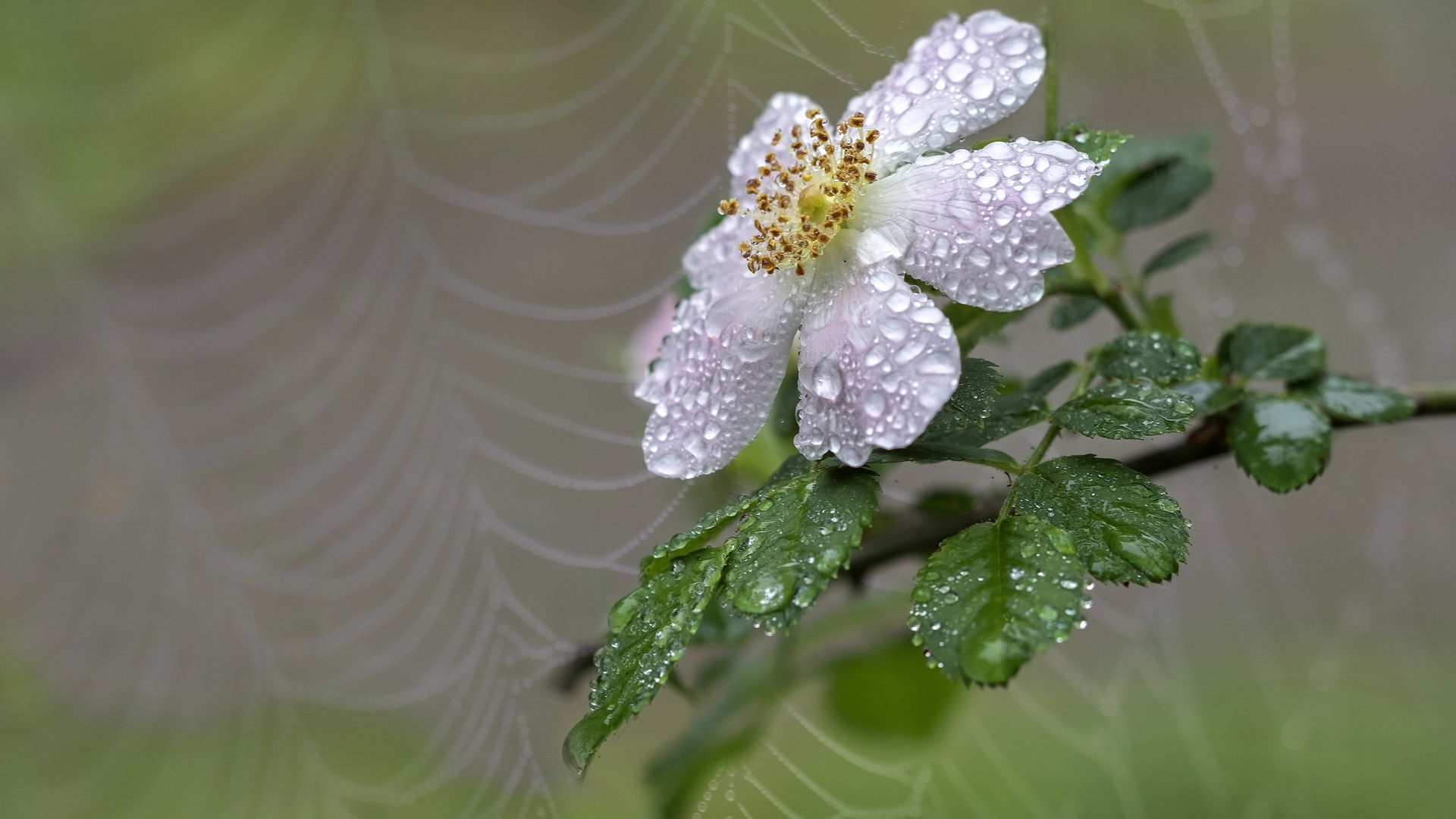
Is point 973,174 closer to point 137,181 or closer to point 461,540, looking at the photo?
point 461,540

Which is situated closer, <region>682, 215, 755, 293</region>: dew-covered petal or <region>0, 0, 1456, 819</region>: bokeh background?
<region>682, 215, 755, 293</region>: dew-covered petal

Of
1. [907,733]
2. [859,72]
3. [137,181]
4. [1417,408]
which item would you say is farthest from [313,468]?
[1417,408]

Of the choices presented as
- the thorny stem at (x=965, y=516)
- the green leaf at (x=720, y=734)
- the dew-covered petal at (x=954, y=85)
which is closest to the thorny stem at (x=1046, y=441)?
the thorny stem at (x=965, y=516)

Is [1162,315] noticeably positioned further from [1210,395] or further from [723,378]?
[723,378]

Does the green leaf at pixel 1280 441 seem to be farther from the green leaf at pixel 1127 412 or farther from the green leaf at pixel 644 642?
the green leaf at pixel 644 642

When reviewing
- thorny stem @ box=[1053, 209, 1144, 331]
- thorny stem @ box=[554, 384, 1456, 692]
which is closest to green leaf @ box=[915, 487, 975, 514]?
thorny stem @ box=[554, 384, 1456, 692]

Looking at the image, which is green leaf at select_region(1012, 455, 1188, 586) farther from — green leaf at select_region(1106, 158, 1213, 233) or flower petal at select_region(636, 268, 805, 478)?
green leaf at select_region(1106, 158, 1213, 233)
